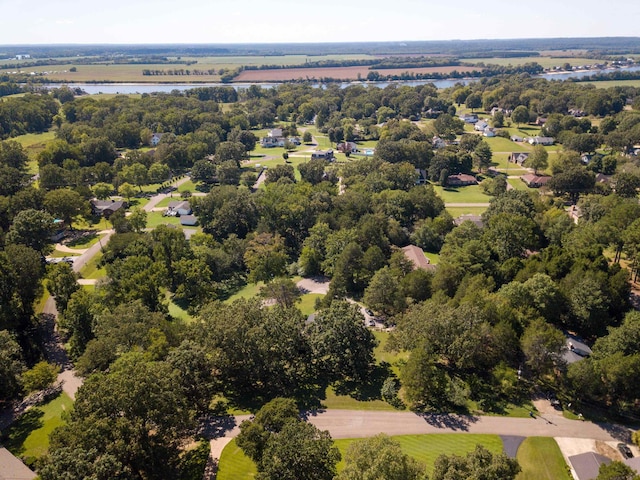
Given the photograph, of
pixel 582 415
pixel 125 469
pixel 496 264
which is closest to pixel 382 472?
pixel 125 469

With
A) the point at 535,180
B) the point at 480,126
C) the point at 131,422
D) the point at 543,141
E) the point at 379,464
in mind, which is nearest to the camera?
the point at 379,464

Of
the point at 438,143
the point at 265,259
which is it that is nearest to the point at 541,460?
the point at 265,259

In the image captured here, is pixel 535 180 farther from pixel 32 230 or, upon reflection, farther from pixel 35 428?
pixel 32 230

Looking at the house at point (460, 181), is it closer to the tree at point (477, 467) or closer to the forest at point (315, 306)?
the forest at point (315, 306)

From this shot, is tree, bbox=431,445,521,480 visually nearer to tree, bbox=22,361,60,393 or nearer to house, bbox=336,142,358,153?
tree, bbox=22,361,60,393

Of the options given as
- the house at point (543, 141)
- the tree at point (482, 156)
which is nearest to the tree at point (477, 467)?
the tree at point (482, 156)

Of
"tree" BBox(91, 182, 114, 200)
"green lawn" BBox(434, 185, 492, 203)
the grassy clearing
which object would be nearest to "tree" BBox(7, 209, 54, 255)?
"tree" BBox(91, 182, 114, 200)
